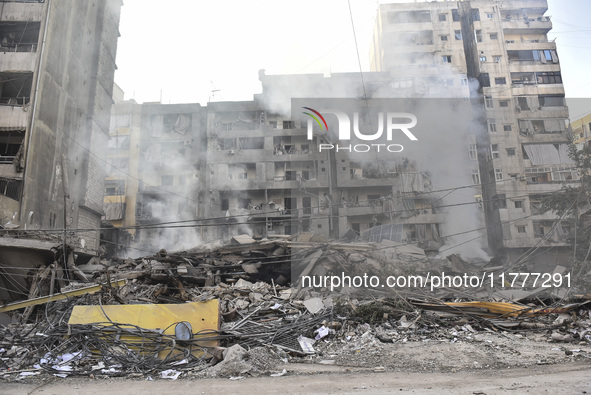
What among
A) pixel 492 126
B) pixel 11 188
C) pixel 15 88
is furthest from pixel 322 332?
pixel 492 126

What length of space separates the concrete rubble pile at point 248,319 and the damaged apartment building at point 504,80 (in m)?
19.8

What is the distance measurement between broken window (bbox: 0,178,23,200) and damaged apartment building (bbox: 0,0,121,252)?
1.6 inches

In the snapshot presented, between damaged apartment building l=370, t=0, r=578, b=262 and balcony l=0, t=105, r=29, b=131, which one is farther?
damaged apartment building l=370, t=0, r=578, b=262

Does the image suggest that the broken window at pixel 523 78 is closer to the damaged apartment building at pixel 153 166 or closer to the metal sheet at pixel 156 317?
the damaged apartment building at pixel 153 166

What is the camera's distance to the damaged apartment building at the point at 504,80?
31312 mm

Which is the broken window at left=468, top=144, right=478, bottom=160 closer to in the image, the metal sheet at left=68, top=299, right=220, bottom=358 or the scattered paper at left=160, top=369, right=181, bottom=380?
the metal sheet at left=68, top=299, right=220, bottom=358

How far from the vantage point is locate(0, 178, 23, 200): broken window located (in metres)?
19.7

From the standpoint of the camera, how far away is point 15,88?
22.6 meters

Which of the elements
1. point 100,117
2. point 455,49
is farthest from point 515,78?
point 100,117

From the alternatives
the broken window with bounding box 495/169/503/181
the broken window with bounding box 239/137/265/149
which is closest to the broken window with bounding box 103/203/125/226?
the broken window with bounding box 239/137/265/149

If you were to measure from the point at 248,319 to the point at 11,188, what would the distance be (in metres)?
16.8

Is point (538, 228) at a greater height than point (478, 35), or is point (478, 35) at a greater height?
point (478, 35)

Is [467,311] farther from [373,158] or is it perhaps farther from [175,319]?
[373,158]

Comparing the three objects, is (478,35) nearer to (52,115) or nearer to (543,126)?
(543,126)
